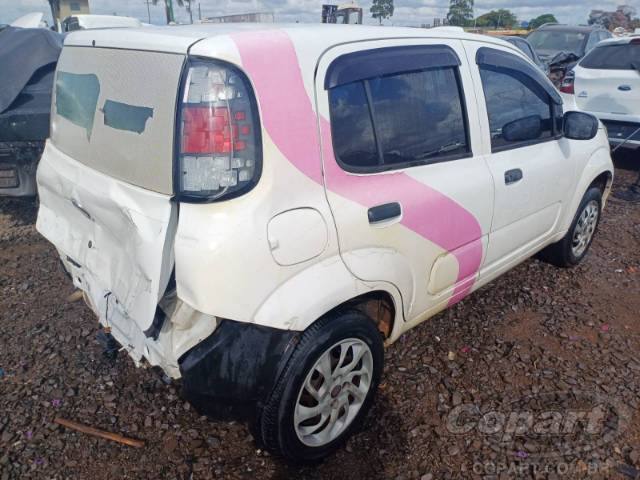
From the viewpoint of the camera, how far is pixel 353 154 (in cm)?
209

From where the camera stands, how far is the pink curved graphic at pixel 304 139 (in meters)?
1.78

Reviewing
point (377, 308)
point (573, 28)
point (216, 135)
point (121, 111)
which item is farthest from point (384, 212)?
point (573, 28)

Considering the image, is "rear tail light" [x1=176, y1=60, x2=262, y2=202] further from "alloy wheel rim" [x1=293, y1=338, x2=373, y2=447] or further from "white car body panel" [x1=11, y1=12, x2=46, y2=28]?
"white car body panel" [x1=11, y1=12, x2=46, y2=28]

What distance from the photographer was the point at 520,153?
9.68 ft

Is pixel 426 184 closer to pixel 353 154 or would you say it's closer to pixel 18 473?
pixel 353 154

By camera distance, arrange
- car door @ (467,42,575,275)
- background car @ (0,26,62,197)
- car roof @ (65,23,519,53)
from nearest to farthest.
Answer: car roof @ (65,23,519,53) → car door @ (467,42,575,275) → background car @ (0,26,62,197)

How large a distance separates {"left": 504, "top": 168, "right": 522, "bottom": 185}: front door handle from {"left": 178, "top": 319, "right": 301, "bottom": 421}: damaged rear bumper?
61.9 inches

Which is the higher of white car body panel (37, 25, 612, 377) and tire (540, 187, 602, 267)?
white car body panel (37, 25, 612, 377)

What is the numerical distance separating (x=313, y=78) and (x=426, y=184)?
775 mm

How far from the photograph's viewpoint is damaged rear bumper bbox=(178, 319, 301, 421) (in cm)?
190

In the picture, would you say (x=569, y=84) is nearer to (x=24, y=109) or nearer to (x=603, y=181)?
(x=603, y=181)

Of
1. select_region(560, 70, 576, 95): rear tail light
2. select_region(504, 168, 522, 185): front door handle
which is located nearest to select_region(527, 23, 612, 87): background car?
select_region(560, 70, 576, 95): rear tail light

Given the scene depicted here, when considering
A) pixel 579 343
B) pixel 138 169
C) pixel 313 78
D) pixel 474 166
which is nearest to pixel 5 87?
pixel 138 169

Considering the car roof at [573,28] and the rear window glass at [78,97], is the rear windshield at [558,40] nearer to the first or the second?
the car roof at [573,28]
